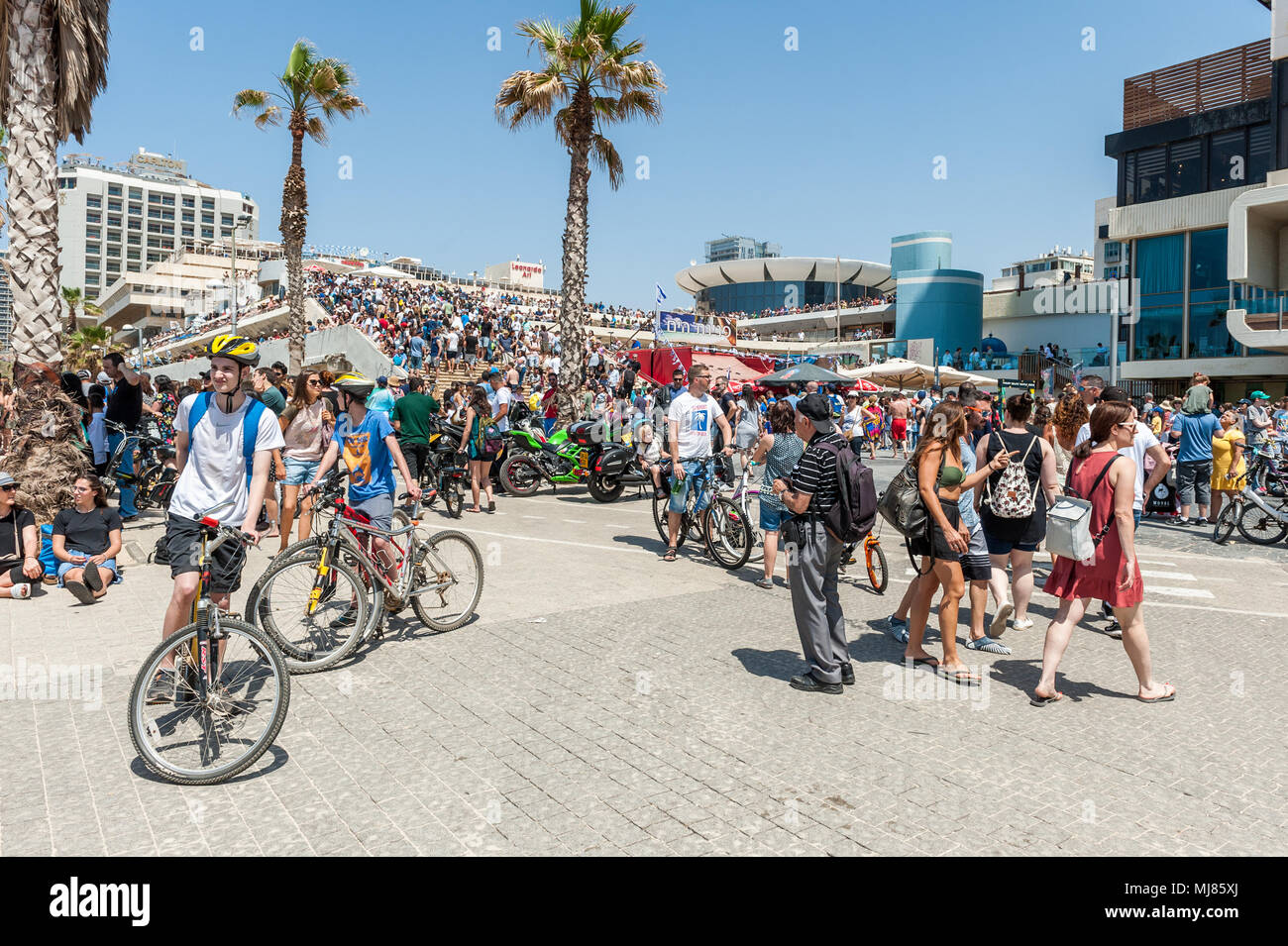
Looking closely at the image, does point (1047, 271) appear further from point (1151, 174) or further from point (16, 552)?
point (16, 552)

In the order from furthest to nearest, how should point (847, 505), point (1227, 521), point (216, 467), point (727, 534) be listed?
point (1227, 521)
point (727, 534)
point (847, 505)
point (216, 467)

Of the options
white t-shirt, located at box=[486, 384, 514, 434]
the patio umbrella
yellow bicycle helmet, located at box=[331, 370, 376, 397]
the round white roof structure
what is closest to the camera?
yellow bicycle helmet, located at box=[331, 370, 376, 397]

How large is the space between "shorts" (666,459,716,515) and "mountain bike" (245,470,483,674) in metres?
3.70

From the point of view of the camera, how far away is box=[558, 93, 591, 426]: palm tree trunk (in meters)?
17.6

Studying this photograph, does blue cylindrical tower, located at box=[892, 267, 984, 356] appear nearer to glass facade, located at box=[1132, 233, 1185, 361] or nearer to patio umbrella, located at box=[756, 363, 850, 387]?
glass facade, located at box=[1132, 233, 1185, 361]

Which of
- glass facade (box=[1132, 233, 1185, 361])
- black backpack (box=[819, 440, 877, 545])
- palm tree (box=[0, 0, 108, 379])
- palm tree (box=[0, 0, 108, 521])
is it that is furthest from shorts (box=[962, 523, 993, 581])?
glass facade (box=[1132, 233, 1185, 361])

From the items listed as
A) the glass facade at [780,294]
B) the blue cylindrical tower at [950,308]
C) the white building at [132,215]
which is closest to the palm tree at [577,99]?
the blue cylindrical tower at [950,308]

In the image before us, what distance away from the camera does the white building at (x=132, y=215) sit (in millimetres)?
149500

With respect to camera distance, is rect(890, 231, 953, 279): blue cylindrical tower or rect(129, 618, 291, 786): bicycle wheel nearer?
rect(129, 618, 291, 786): bicycle wheel

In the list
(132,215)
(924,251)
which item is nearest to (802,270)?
(924,251)

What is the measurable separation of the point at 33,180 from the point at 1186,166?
41.9 m

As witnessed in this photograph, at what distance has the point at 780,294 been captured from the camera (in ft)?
295

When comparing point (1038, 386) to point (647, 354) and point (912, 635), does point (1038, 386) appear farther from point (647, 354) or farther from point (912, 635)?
point (912, 635)

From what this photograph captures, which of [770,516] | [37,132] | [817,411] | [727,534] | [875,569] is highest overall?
[37,132]
